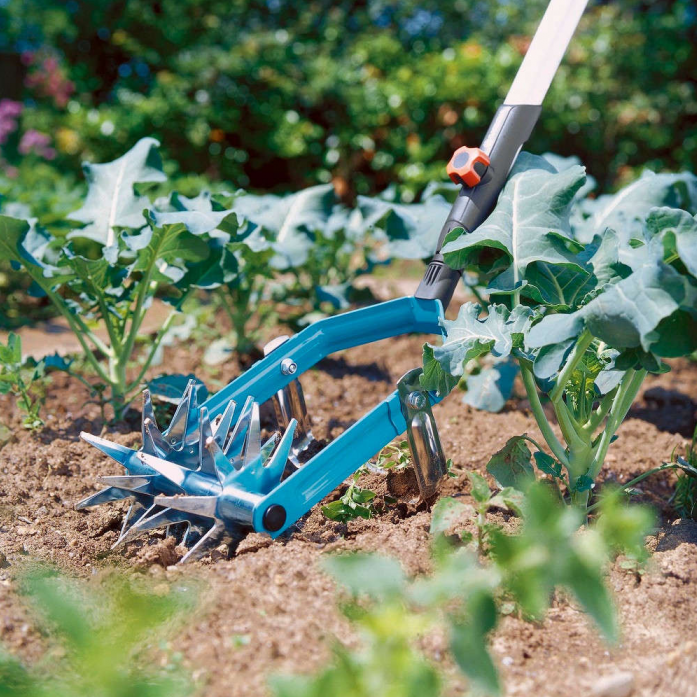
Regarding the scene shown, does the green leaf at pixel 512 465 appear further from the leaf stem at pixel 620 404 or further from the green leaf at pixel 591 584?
the green leaf at pixel 591 584

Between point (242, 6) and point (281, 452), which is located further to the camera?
point (242, 6)

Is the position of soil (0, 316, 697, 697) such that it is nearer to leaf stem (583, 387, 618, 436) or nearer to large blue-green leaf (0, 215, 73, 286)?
leaf stem (583, 387, 618, 436)

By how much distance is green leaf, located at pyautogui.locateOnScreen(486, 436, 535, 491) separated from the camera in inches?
70.1

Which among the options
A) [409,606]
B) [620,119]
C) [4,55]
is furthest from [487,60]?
[4,55]

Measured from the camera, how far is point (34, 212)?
12.2 ft

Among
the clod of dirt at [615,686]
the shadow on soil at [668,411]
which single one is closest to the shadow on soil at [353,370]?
the shadow on soil at [668,411]

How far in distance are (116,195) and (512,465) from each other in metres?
1.74

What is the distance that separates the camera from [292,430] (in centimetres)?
160

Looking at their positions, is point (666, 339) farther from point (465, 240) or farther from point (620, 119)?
point (620, 119)

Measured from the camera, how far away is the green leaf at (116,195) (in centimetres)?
256

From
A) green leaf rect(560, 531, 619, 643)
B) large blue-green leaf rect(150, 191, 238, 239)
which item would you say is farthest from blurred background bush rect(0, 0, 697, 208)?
green leaf rect(560, 531, 619, 643)

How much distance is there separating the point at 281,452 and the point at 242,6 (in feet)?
30.5

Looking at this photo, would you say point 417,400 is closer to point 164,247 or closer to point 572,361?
point 572,361

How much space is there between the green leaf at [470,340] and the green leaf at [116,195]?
1265 mm
